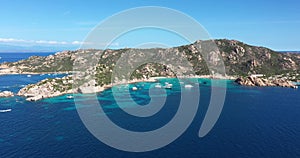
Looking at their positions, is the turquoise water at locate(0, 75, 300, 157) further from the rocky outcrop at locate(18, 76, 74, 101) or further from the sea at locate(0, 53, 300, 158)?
the rocky outcrop at locate(18, 76, 74, 101)

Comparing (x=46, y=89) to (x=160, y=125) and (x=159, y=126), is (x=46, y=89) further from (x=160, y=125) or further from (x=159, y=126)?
(x=159, y=126)

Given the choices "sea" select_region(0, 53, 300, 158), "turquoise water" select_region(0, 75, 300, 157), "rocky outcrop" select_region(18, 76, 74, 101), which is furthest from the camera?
"rocky outcrop" select_region(18, 76, 74, 101)

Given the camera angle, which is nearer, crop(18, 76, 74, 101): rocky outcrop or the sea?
the sea

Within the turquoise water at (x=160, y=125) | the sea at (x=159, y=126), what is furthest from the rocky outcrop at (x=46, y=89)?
the sea at (x=159, y=126)

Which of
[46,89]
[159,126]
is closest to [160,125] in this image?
[159,126]

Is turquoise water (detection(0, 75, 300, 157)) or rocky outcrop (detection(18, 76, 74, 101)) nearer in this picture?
turquoise water (detection(0, 75, 300, 157))

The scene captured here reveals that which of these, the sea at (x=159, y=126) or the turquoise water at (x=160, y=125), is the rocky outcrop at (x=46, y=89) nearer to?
the turquoise water at (x=160, y=125)

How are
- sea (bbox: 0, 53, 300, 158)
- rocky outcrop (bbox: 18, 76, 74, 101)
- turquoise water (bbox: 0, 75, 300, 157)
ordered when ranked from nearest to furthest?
sea (bbox: 0, 53, 300, 158)
turquoise water (bbox: 0, 75, 300, 157)
rocky outcrop (bbox: 18, 76, 74, 101)

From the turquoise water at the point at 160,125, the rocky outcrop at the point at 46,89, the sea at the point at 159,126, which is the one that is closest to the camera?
the sea at the point at 159,126

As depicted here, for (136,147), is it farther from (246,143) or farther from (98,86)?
(98,86)

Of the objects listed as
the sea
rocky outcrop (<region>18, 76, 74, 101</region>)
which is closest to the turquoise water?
the sea
